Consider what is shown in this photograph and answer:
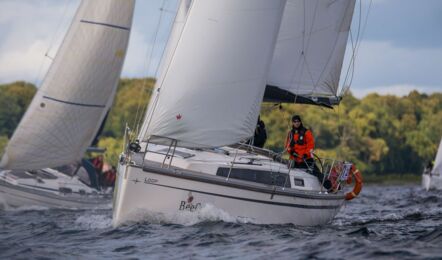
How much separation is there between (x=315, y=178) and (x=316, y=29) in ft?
15.4

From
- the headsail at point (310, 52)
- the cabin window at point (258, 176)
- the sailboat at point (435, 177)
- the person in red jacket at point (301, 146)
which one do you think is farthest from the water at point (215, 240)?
the sailboat at point (435, 177)

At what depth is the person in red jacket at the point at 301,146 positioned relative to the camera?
20.4 m

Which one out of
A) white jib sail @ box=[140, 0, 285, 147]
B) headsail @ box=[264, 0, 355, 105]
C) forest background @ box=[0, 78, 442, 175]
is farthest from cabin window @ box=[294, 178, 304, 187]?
forest background @ box=[0, 78, 442, 175]

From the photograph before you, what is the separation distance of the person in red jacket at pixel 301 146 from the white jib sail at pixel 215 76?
6.03 feet

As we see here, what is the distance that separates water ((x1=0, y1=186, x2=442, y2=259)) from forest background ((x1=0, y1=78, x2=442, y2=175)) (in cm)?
6358

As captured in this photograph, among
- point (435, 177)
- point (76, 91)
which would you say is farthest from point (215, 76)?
point (435, 177)

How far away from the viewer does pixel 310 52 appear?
23.4 metres

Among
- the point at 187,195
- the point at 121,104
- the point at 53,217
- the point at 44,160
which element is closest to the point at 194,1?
the point at 187,195

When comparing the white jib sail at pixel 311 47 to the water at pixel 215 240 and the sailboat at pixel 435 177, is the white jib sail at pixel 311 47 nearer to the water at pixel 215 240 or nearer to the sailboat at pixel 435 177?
the water at pixel 215 240

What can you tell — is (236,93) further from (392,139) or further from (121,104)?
(121,104)

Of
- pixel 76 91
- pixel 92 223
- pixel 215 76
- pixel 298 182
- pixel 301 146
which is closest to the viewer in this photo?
pixel 215 76

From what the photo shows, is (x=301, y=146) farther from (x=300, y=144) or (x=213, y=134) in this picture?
(x=213, y=134)

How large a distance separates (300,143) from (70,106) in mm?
9979

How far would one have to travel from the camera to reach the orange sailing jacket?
2044 cm
